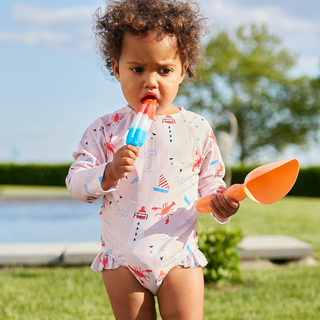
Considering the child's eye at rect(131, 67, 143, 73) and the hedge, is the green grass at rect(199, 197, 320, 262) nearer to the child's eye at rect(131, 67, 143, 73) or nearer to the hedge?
the child's eye at rect(131, 67, 143, 73)

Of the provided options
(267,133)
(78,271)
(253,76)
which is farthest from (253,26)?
(78,271)

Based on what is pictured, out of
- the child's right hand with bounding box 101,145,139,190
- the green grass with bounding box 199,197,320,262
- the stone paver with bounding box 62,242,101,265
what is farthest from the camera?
the green grass with bounding box 199,197,320,262

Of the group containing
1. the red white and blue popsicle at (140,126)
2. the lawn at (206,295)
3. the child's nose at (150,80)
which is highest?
the child's nose at (150,80)

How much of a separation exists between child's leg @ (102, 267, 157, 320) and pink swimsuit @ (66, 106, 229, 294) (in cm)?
3

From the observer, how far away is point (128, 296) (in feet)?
5.40

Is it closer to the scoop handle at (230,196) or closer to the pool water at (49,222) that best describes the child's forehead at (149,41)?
the scoop handle at (230,196)

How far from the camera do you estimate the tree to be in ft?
96.9

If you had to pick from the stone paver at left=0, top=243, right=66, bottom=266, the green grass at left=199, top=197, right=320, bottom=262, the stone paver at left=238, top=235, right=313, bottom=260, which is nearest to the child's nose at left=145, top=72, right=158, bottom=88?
the stone paver at left=0, top=243, right=66, bottom=266

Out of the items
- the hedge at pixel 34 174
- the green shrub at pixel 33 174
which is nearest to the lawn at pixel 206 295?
the hedge at pixel 34 174

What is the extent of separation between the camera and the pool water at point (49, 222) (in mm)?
8570

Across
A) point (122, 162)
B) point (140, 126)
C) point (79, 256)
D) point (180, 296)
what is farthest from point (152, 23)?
point (79, 256)

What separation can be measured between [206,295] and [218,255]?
0.44 meters

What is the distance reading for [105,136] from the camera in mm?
1808

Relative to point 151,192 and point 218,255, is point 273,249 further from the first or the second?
point 151,192
